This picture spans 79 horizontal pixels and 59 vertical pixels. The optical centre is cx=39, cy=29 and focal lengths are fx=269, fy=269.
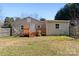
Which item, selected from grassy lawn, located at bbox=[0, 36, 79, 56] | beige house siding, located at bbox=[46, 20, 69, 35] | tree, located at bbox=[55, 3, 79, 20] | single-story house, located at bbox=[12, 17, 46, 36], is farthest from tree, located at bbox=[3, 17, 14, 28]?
tree, located at bbox=[55, 3, 79, 20]

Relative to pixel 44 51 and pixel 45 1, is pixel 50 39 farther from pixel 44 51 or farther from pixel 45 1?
pixel 45 1

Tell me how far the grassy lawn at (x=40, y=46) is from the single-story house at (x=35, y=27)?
0.10 m

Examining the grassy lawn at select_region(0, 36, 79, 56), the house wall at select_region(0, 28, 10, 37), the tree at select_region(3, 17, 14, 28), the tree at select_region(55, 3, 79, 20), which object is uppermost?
the tree at select_region(55, 3, 79, 20)

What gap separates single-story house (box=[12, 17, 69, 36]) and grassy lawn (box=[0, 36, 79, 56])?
10cm

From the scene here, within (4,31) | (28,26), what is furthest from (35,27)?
(4,31)

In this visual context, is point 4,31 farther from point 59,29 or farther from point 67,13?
point 67,13

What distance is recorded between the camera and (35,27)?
464 cm

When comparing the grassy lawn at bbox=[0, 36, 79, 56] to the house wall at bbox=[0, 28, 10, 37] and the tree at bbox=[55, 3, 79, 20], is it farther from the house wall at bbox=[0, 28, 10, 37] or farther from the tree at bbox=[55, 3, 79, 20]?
the tree at bbox=[55, 3, 79, 20]

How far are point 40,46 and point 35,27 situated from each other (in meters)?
0.44

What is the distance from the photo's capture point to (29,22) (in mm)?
4613

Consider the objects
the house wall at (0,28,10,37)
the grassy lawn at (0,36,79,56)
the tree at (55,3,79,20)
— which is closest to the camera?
the grassy lawn at (0,36,79,56)

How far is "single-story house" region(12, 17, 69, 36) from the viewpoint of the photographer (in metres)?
4.43

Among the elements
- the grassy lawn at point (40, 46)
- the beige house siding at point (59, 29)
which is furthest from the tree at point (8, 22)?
the beige house siding at point (59, 29)

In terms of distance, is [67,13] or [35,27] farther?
[35,27]
